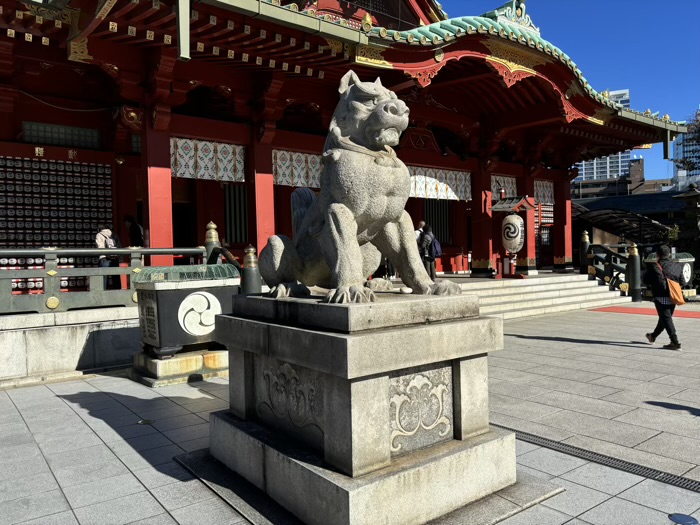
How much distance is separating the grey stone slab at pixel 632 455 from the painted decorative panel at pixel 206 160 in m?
8.02

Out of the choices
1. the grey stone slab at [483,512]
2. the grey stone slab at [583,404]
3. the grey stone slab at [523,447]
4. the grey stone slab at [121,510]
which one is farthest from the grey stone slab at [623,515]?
the grey stone slab at [121,510]

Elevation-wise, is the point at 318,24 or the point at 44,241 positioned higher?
the point at 318,24

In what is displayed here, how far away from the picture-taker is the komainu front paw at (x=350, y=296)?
304cm

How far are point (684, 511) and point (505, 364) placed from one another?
401 centimetres

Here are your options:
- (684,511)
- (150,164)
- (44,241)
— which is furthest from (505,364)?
(44,241)

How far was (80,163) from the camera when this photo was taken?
10.2m

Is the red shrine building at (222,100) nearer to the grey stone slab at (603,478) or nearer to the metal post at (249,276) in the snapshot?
the metal post at (249,276)

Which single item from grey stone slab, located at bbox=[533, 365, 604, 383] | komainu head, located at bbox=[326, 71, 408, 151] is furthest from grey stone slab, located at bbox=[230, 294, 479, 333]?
grey stone slab, located at bbox=[533, 365, 604, 383]

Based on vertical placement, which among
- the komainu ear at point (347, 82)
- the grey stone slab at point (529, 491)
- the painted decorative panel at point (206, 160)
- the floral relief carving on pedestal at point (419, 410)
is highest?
the painted decorative panel at point (206, 160)

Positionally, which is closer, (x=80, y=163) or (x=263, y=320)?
(x=263, y=320)

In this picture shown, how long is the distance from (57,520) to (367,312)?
7.20 ft

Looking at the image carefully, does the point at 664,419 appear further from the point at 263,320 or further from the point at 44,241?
the point at 44,241

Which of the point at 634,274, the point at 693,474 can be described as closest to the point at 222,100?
the point at 693,474

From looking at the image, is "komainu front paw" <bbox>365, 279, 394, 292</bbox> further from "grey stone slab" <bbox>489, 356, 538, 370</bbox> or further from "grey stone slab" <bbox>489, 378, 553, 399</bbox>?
"grey stone slab" <bbox>489, 356, 538, 370</bbox>
